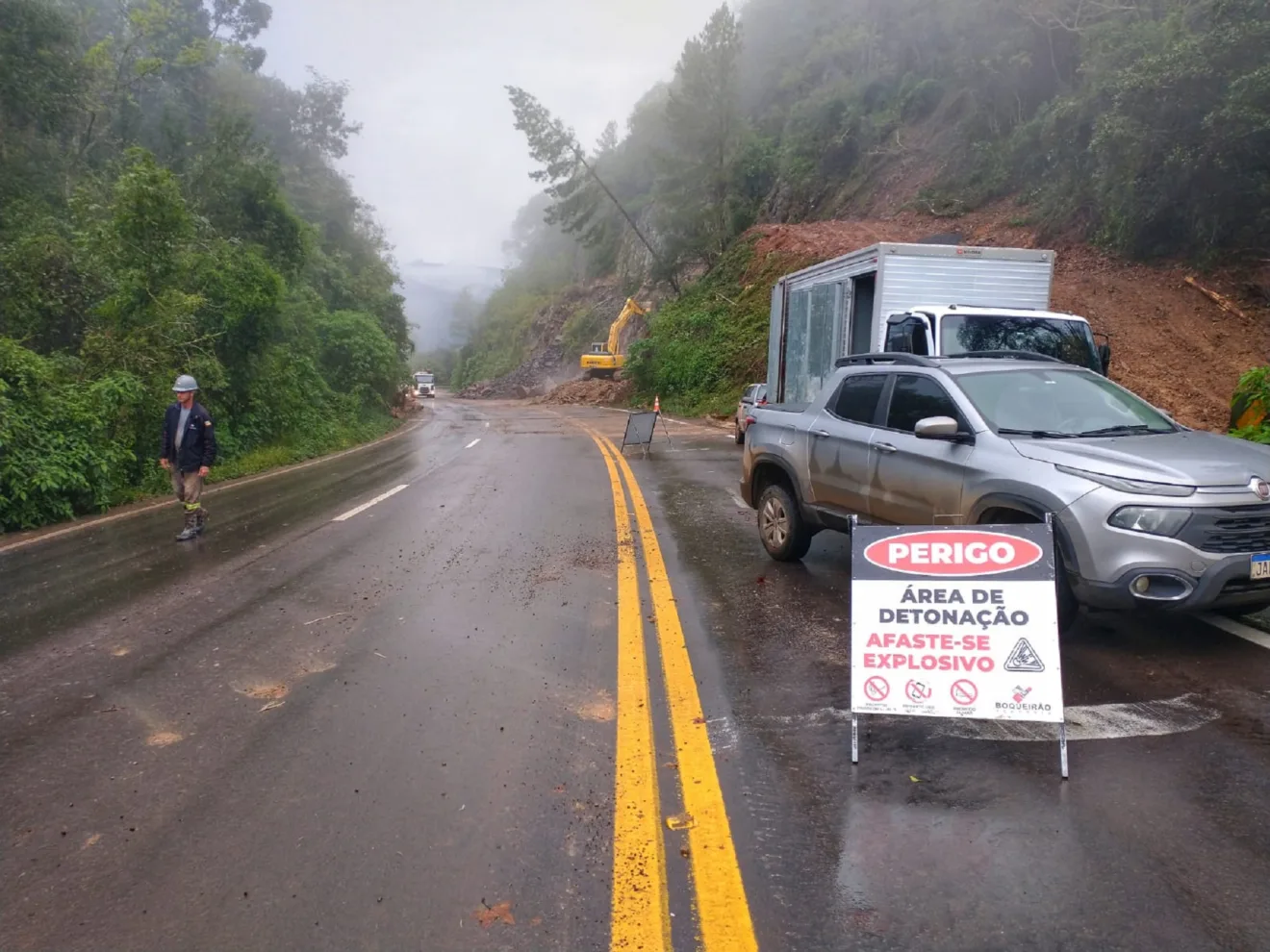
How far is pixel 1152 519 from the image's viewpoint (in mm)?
4855

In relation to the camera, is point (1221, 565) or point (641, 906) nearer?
point (641, 906)

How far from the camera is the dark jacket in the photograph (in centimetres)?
981

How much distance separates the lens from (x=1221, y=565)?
4.83 m

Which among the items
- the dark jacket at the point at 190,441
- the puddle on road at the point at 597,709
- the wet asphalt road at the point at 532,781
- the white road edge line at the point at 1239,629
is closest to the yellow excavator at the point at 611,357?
the dark jacket at the point at 190,441

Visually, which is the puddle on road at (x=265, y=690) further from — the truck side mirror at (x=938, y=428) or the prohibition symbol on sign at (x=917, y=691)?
the truck side mirror at (x=938, y=428)

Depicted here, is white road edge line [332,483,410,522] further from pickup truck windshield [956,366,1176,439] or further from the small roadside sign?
the small roadside sign

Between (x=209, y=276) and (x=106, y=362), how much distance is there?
12.1ft

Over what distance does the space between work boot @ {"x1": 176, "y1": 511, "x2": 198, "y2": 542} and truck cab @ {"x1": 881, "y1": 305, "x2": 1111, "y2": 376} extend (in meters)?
8.44

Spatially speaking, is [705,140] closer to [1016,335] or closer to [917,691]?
[1016,335]

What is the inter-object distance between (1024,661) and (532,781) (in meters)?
2.27

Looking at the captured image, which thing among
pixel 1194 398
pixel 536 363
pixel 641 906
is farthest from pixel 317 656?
pixel 536 363

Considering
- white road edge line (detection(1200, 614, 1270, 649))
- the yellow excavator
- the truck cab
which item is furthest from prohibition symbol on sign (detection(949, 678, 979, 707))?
the yellow excavator

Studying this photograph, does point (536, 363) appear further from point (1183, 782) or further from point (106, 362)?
point (1183, 782)

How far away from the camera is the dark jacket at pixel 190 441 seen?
9.81 m
